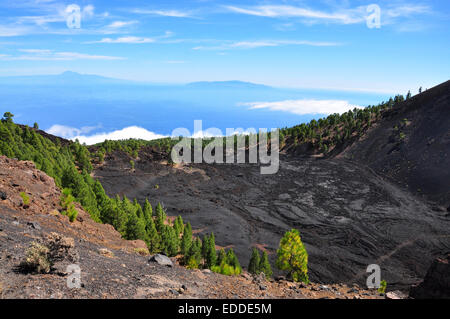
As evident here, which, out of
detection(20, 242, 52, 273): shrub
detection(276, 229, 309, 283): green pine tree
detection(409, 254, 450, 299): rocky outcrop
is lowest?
detection(276, 229, 309, 283): green pine tree

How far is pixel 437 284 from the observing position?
52.4 feet

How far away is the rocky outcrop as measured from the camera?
15625mm

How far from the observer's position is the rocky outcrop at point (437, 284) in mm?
15625

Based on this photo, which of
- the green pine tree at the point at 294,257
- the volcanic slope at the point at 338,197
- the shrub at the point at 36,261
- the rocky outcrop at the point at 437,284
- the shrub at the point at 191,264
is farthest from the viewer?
the volcanic slope at the point at 338,197

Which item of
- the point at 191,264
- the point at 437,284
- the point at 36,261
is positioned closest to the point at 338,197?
the point at 437,284

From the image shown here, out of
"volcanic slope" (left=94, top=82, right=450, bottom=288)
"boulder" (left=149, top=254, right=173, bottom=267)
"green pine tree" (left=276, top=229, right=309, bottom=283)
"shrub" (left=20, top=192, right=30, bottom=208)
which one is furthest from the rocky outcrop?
"shrub" (left=20, top=192, right=30, bottom=208)

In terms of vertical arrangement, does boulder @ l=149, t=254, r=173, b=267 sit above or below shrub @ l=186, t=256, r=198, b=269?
above

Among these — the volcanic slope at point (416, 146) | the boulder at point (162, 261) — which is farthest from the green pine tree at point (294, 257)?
the volcanic slope at point (416, 146)

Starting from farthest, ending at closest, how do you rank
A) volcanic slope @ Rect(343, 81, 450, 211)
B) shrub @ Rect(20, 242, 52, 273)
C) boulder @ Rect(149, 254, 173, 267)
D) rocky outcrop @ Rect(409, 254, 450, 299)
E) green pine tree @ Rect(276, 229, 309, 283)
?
volcanic slope @ Rect(343, 81, 450, 211)
green pine tree @ Rect(276, 229, 309, 283)
boulder @ Rect(149, 254, 173, 267)
rocky outcrop @ Rect(409, 254, 450, 299)
shrub @ Rect(20, 242, 52, 273)

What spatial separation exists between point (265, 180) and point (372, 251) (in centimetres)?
4134

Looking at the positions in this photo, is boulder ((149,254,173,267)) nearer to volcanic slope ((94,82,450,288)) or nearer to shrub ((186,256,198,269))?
shrub ((186,256,198,269))

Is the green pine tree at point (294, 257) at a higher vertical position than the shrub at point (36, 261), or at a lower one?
lower

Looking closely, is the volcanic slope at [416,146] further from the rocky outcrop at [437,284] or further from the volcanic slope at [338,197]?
the rocky outcrop at [437,284]

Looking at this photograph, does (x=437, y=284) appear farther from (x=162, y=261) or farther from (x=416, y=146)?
(x=416, y=146)
